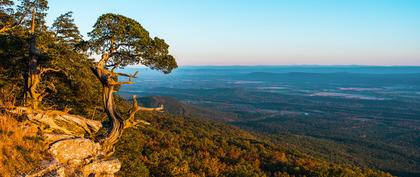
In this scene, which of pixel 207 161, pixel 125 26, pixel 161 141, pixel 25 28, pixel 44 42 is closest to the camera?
pixel 125 26

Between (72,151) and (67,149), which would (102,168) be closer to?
(72,151)

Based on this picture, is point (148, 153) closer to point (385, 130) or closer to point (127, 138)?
point (127, 138)

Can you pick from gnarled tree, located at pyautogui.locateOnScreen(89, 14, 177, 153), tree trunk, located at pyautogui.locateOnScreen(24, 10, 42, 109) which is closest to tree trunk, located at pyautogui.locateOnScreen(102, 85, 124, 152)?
gnarled tree, located at pyautogui.locateOnScreen(89, 14, 177, 153)

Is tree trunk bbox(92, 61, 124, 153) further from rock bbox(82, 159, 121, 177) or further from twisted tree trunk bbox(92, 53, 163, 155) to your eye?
rock bbox(82, 159, 121, 177)

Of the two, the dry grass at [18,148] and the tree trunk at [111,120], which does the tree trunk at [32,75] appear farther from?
the dry grass at [18,148]

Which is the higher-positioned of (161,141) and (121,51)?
(121,51)

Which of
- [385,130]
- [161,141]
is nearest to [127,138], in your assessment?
[161,141]

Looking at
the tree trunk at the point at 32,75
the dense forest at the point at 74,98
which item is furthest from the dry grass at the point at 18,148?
the tree trunk at the point at 32,75

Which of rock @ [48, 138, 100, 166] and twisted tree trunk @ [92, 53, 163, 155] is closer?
rock @ [48, 138, 100, 166]
